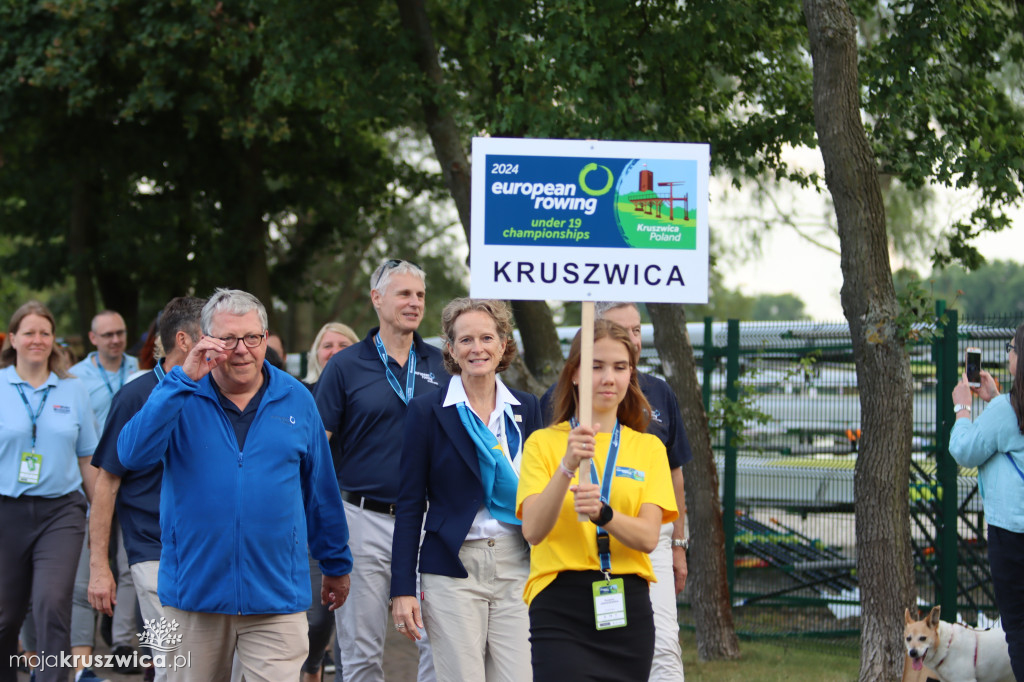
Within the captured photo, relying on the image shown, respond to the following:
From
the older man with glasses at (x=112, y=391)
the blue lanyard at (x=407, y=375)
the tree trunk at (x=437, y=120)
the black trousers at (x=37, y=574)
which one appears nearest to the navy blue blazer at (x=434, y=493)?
the blue lanyard at (x=407, y=375)

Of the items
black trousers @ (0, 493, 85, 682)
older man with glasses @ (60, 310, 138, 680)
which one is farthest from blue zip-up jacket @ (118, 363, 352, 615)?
older man with glasses @ (60, 310, 138, 680)

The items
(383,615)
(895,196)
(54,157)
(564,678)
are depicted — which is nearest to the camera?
(564,678)

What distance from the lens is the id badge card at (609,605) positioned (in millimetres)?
3719

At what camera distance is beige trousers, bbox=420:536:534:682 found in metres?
4.54

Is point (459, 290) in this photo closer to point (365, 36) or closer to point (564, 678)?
point (365, 36)

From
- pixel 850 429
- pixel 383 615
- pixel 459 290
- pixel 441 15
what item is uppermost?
pixel 441 15

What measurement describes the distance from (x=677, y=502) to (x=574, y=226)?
1.88 meters

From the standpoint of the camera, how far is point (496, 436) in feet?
15.4

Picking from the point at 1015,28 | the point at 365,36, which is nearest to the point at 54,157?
the point at 365,36

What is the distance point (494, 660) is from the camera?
15.3ft

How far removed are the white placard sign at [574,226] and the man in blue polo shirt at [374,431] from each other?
65.9 inches

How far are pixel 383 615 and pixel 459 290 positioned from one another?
27.8m

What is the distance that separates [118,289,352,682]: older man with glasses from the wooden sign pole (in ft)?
4.30

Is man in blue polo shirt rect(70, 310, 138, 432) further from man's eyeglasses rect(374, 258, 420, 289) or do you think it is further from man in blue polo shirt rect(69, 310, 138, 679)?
man's eyeglasses rect(374, 258, 420, 289)
